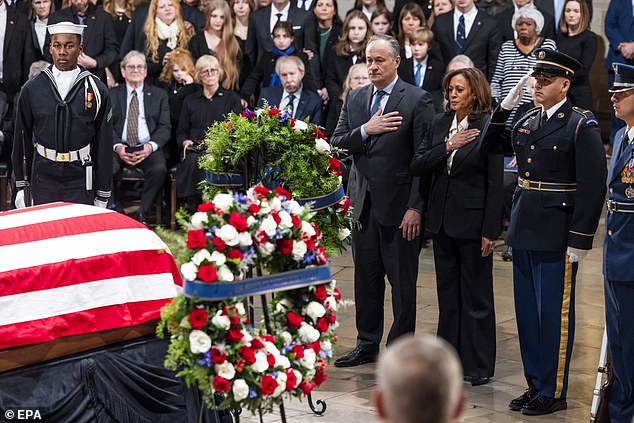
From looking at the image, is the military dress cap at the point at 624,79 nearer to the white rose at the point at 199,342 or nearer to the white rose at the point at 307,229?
the white rose at the point at 307,229

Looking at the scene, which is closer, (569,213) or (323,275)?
(323,275)

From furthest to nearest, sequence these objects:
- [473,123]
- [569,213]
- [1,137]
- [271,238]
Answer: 1. [1,137]
2. [473,123]
3. [569,213]
4. [271,238]

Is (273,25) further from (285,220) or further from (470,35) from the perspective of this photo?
(285,220)

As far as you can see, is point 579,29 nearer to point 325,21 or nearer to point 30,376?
point 325,21

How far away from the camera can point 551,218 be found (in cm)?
548

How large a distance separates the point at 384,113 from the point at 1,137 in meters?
4.65

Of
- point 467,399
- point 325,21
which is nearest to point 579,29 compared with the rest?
point 325,21

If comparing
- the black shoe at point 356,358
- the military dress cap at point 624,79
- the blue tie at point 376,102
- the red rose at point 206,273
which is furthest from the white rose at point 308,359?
the blue tie at point 376,102

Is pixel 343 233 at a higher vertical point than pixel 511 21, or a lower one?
lower

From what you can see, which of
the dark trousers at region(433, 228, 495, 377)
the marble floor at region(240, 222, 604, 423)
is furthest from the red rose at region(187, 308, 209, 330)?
the dark trousers at region(433, 228, 495, 377)

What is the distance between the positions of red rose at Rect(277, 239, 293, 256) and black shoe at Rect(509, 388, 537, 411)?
2.13 metres

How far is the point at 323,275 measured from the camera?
4035mm

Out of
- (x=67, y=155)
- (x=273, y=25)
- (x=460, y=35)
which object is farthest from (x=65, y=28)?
(x=460, y=35)

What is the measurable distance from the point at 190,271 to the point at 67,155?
11.1ft
